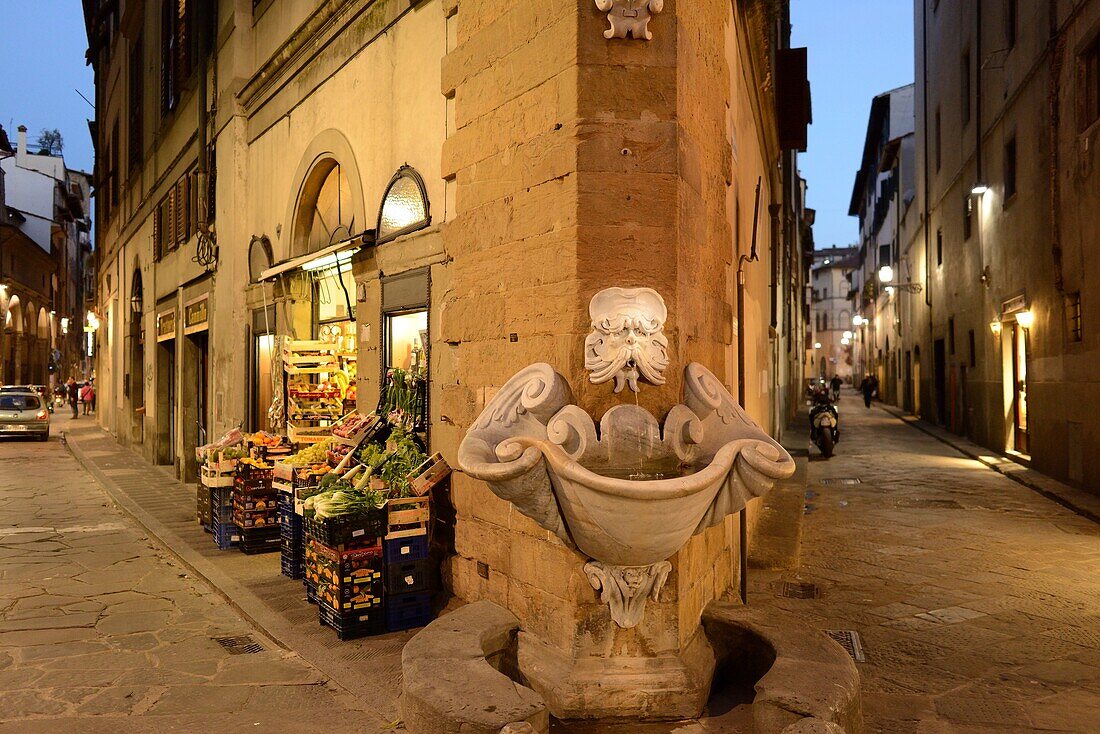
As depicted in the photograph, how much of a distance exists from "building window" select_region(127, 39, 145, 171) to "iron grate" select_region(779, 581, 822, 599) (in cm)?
1775

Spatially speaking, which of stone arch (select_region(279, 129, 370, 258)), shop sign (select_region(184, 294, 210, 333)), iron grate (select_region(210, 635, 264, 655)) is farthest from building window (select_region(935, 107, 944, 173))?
iron grate (select_region(210, 635, 264, 655))

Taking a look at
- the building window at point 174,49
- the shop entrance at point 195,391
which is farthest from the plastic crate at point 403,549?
the building window at point 174,49

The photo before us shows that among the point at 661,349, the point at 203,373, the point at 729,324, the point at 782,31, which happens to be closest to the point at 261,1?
the point at 203,373

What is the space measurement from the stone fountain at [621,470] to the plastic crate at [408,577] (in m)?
1.47

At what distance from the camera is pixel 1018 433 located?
16.9 metres

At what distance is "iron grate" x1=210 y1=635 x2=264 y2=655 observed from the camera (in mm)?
5559

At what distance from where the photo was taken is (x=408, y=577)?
587 cm

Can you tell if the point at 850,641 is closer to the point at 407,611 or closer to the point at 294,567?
the point at 407,611

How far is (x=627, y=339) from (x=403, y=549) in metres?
2.60

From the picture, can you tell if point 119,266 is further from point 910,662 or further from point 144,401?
point 910,662

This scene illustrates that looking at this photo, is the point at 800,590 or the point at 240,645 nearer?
the point at 240,645

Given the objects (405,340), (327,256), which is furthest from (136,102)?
(405,340)

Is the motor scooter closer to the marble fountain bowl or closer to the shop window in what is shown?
the shop window

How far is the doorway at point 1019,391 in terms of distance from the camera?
1634 cm
